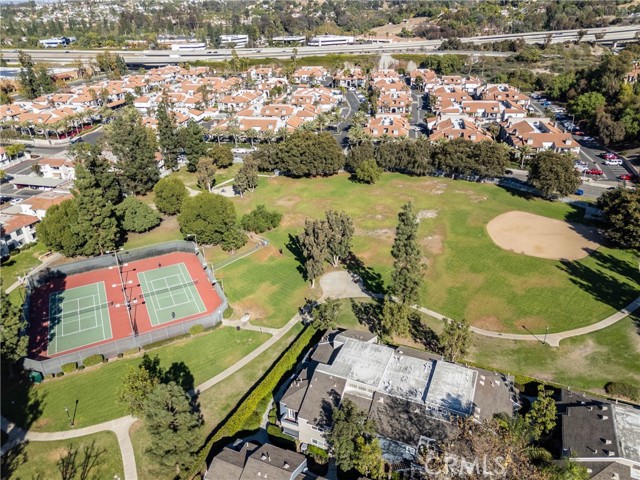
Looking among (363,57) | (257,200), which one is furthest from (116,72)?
(257,200)

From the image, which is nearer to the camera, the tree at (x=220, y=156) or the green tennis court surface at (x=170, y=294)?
the green tennis court surface at (x=170, y=294)

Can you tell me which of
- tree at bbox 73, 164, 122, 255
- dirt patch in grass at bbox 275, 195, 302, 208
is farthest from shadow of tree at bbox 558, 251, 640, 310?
tree at bbox 73, 164, 122, 255

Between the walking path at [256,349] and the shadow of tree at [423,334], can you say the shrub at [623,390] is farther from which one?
the shadow of tree at [423,334]

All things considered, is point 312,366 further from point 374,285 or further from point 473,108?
point 473,108

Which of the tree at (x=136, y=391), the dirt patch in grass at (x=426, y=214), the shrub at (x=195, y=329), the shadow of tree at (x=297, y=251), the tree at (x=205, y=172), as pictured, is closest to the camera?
the tree at (x=136, y=391)

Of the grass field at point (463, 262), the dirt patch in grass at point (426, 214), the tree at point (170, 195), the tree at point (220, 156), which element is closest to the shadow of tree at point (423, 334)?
the grass field at point (463, 262)

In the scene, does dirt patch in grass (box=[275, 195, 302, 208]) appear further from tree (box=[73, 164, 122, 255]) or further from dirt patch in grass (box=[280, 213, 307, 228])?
tree (box=[73, 164, 122, 255])
